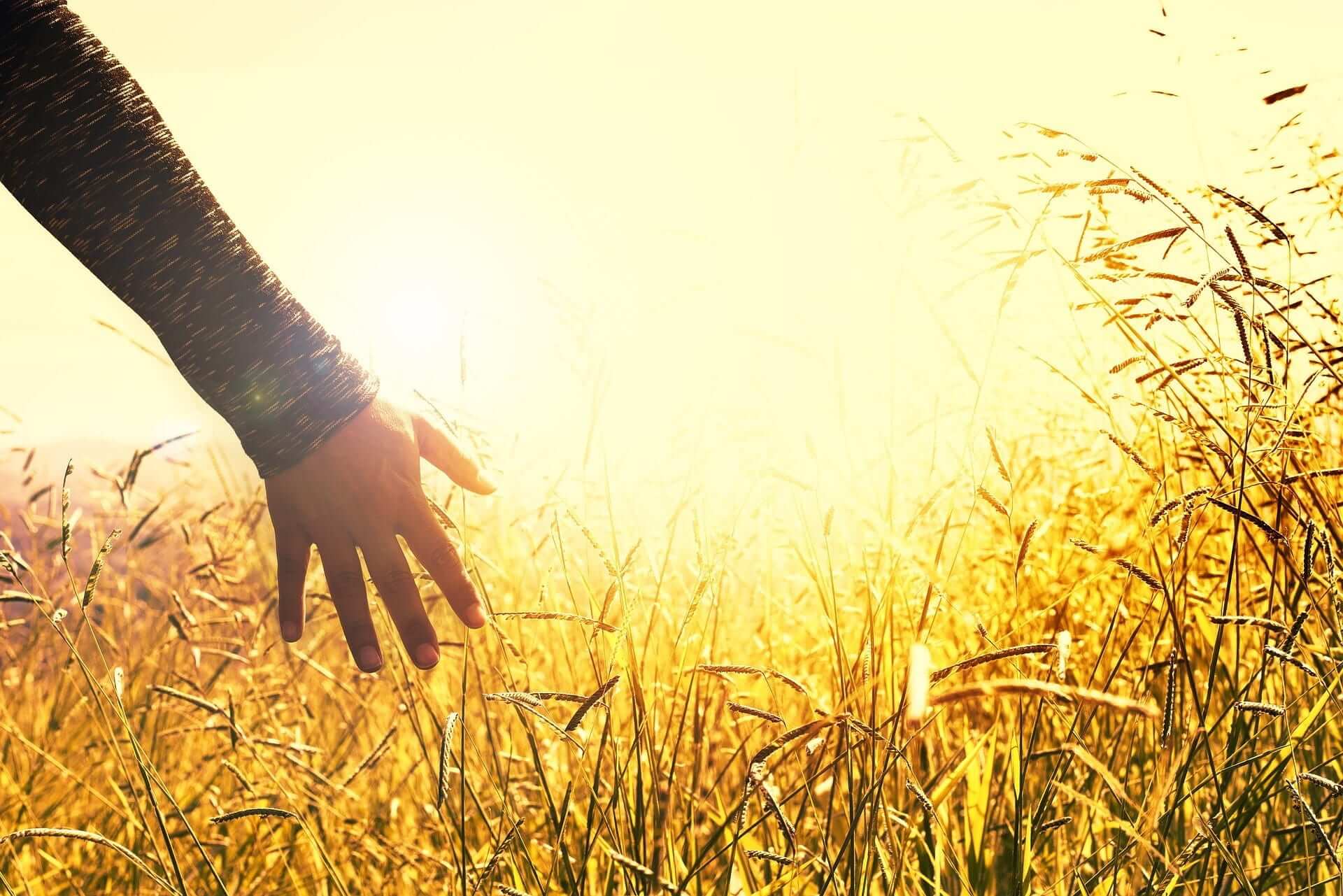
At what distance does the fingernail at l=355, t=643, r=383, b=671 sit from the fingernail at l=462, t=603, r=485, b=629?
0.10 meters

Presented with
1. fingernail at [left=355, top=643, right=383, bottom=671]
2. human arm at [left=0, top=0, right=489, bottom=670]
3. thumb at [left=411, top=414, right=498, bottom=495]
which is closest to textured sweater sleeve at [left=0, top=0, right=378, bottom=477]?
→ human arm at [left=0, top=0, right=489, bottom=670]

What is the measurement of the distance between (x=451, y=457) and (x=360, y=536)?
0.64 feet

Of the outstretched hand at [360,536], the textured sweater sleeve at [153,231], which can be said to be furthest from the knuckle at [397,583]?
the textured sweater sleeve at [153,231]

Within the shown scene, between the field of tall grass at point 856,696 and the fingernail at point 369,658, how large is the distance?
11 cm

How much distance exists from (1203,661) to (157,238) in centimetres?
154

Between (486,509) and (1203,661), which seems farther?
(486,509)

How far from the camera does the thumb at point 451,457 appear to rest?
1141mm

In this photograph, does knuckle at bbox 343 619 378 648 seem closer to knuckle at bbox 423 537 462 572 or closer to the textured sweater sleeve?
knuckle at bbox 423 537 462 572

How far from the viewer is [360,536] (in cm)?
98

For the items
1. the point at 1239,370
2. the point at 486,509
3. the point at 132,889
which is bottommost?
the point at 132,889

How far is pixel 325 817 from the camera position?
4.21 feet

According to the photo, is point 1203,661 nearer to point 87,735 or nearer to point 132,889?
point 132,889

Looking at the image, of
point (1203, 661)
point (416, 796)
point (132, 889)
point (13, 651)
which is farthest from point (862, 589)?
point (13, 651)

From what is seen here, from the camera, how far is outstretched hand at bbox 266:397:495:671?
964 mm
